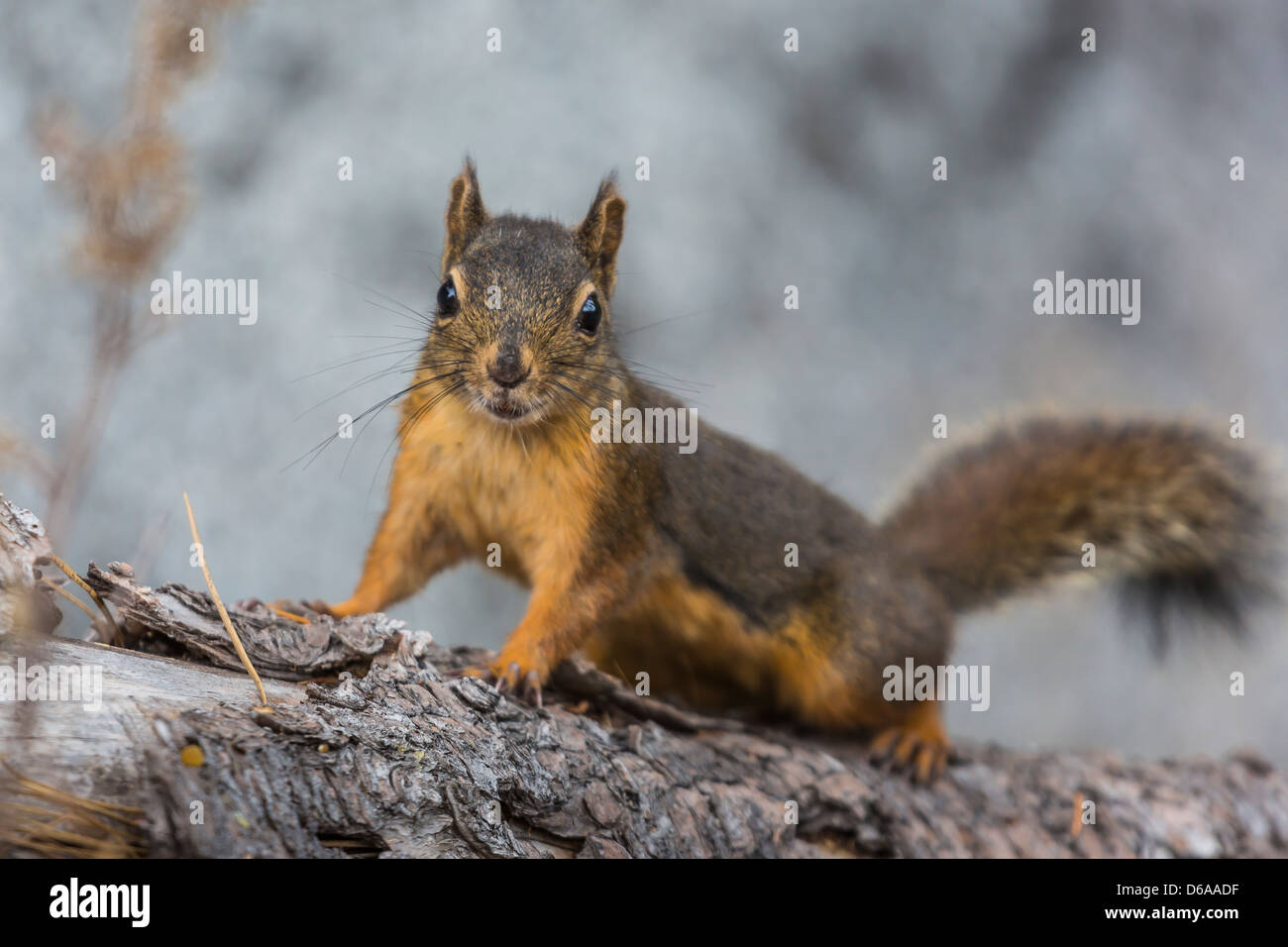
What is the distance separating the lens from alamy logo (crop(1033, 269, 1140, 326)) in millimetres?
3225

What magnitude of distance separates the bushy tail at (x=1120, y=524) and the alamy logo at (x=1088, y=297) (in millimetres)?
815

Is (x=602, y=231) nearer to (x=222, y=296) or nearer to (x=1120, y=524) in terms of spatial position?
(x=222, y=296)

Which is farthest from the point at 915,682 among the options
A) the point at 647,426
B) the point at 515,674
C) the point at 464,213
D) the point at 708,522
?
the point at 464,213

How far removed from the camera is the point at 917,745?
7.13ft

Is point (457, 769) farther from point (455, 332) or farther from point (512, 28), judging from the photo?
point (512, 28)

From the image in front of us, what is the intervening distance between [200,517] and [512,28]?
5.31 feet

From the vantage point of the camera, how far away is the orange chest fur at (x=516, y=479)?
1.88 m

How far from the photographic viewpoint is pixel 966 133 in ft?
10.6

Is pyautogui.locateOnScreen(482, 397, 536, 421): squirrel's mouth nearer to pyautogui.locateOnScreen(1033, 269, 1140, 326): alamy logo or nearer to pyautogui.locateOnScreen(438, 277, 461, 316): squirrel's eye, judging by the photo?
pyautogui.locateOnScreen(438, 277, 461, 316): squirrel's eye

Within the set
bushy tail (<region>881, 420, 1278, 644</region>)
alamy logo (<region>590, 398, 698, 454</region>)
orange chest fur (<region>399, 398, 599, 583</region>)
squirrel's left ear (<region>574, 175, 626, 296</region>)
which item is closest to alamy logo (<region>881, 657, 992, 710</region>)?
bushy tail (<region>881, 420, 1278, 644</region>)

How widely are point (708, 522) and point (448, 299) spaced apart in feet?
2.25

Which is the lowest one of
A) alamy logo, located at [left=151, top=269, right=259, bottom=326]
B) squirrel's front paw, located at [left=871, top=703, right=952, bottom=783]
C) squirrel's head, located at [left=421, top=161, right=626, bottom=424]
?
squirrel's front paw, located at [left=871, top=703, right=952, bottom=783]
